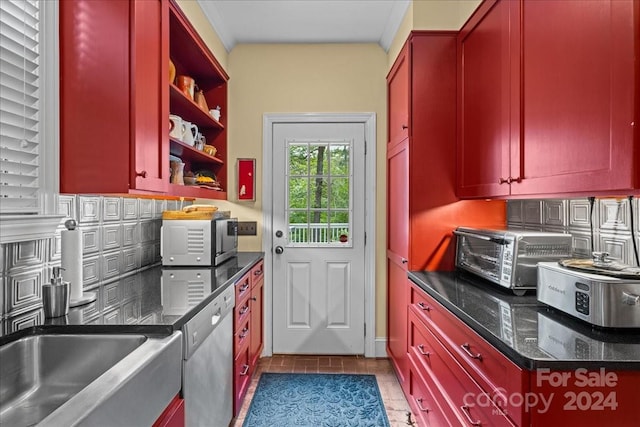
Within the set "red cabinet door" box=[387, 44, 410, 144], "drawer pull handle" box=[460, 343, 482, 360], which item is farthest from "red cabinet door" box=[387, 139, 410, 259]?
"drawer pull handle" box=[460, 343, 482, 360]

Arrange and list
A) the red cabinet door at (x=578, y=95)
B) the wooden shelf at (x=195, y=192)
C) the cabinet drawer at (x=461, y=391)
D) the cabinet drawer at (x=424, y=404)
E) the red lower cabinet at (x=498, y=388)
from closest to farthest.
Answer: the red lower cabinet at (x=498, y=388), the red cabinet door at (x=578, y=95), the cabinet drawer at (x=461, y=391), the cabinet drawer at (x=424, y=404), the wooden shelf at (x=195, y=192)

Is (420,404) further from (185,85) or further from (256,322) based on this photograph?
(185,85)

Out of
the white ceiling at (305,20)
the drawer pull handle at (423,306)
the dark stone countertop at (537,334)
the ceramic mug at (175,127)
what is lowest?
the drawer pull handle at (423,306)

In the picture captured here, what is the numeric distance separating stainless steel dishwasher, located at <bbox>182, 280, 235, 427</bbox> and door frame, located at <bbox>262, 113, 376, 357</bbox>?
3.76 feet

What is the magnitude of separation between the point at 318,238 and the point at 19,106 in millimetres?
2267

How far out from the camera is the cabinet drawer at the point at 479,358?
3.56ft

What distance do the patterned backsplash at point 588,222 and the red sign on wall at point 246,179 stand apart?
2.01 m

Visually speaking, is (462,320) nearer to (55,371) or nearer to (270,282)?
(55,371)

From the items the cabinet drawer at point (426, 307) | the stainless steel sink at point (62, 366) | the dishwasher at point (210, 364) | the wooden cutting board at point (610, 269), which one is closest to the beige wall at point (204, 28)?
the dishwasher at point (210, 364)

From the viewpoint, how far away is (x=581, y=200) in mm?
1812

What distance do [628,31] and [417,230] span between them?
1.47 meters

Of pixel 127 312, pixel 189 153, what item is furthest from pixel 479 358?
pixel 189 153

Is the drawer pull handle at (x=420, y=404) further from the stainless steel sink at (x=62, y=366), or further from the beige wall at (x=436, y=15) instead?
the beige wall at (x=436, y=15)

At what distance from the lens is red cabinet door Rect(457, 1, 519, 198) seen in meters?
1.80
